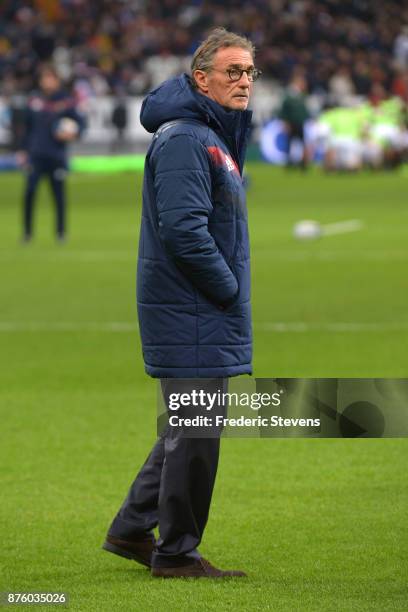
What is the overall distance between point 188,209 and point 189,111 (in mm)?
385

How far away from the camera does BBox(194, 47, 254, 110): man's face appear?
5633 mm

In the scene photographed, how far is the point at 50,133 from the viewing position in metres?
21.5

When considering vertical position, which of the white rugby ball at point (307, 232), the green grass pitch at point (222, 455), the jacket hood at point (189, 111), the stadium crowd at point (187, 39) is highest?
the stadium crowd at point (187, 39)

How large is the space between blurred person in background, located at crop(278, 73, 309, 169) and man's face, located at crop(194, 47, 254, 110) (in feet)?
108

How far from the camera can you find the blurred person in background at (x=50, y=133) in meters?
21.2

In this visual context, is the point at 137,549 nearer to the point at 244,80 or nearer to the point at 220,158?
the point at 220,158

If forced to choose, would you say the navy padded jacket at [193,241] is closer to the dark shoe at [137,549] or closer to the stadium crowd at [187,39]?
the dark shoe at [137,549]

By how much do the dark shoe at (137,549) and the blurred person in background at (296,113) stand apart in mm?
32714

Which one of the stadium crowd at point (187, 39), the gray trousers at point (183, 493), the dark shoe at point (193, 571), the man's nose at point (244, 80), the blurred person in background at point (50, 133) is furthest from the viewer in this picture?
the stadium crowd at point (187, 39)

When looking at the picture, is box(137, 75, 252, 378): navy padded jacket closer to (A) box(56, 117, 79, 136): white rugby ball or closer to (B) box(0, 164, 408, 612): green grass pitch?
(B) box(0, 164, 408, 612): green grass pitch

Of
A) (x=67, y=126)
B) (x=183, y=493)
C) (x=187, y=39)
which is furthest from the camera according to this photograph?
(x=187, y=39)

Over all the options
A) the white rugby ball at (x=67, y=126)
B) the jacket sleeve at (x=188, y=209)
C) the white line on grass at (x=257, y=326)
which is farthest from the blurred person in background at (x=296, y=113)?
the jacket sleeve at (x=188, y=209)

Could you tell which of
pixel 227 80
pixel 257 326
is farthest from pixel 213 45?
pixel 257 326

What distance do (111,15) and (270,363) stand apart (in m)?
44.4
